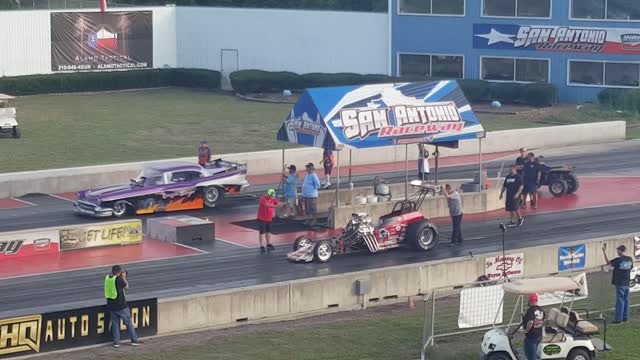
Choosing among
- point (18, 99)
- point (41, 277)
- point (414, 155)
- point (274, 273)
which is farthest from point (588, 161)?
point (18, 99)

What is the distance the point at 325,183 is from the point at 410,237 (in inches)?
310

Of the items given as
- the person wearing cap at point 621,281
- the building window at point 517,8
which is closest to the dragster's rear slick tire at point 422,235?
the person wearing cap at point 621,281

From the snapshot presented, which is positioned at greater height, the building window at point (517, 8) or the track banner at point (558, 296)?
the building window at point (517, 8)

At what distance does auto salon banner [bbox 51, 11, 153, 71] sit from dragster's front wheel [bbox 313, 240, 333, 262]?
41.2 meters

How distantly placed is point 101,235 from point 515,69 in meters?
36.7

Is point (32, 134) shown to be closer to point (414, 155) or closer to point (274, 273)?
point (414, 155)

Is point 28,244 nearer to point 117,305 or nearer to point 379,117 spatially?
point 117,305

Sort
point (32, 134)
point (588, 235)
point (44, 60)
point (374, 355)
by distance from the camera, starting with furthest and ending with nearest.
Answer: point (44, 60), point (32, 134), point (588, 235), point (374, 355)

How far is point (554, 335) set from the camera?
20.8m

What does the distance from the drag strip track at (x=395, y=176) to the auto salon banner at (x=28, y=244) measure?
3.42 m

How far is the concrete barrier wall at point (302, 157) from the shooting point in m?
40.1

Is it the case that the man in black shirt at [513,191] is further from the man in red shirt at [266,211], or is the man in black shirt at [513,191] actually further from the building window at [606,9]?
the building window at [606,9]

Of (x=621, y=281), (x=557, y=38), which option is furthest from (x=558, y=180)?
(x=557, y=38)

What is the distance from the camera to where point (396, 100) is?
35.8 metres
